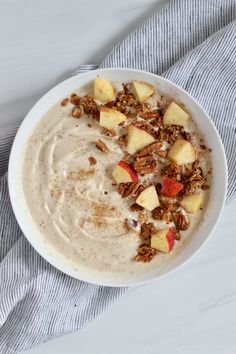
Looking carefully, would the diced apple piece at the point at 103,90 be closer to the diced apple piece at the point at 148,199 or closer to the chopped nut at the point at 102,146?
the chopped nut at the point at 102,146

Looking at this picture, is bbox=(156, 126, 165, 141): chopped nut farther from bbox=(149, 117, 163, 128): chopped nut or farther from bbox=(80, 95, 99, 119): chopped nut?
bbox=(80, 95, 99, 119): chopped nut

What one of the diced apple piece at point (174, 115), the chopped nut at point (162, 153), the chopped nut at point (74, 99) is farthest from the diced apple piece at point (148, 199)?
the chopped nut at point (74, 99)

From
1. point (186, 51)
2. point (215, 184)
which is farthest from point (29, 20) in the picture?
Answer: point (215, 184)

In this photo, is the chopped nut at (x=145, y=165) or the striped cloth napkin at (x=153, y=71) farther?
the striped cloth napkin at (x=153, y=71)

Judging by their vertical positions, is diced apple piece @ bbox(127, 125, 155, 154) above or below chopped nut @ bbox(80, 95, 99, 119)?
below

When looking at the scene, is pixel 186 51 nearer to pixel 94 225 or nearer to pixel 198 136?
pixel 198 136

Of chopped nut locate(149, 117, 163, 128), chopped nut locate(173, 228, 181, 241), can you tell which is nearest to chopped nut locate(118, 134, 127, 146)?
chopped nut locate(149, 117, 163, 128)
